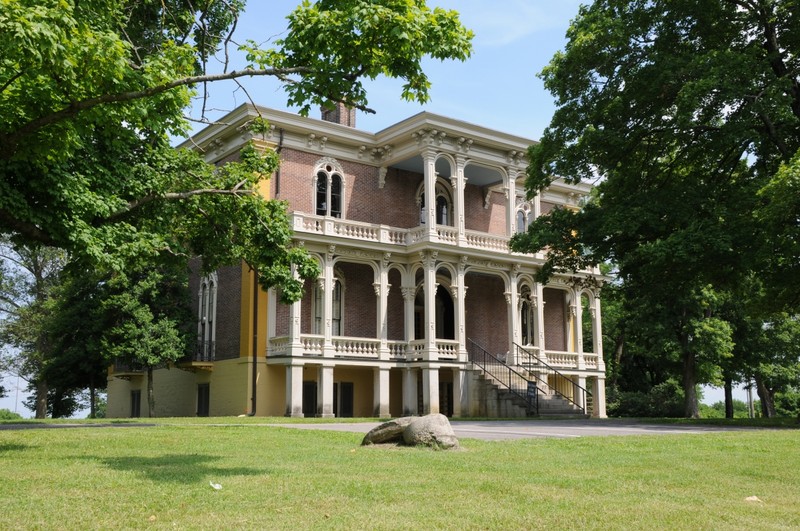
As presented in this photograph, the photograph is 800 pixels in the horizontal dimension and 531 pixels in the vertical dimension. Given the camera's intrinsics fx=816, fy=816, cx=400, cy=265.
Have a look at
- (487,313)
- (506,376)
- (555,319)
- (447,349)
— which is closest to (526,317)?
(555,319)

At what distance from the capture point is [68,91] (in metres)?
10.5

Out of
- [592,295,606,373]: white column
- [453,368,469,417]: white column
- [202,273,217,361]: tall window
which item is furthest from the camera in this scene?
[592,295,606,373]: white column

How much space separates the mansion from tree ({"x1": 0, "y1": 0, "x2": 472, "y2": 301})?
504 inches

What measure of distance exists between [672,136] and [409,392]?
1304cm

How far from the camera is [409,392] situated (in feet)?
98.2

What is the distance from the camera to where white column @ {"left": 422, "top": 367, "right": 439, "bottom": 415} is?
95.8 ft

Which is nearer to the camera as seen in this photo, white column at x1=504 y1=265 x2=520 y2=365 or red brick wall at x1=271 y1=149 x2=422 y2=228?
red brick wall at x1=271 y1=149 x2=422 y2=228

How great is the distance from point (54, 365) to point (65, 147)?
25.4 metres

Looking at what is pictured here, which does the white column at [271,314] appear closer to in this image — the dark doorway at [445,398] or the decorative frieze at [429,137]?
the dark doorway at [445,398]

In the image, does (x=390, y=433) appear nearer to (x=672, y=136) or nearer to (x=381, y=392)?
(x=672, y=136)

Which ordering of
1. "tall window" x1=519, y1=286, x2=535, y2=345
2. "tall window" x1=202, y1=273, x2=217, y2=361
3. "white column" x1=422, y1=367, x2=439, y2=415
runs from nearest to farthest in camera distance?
"white column" x1=422, y1=367, x2=439, y2=415
"tall window" x1=202, y1=273, x2=217, y2=361
"tall window" x1=519, y1=286, x2=535, y2=345

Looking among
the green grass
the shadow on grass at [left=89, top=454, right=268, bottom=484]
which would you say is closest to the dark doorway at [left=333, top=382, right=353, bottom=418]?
the green grass

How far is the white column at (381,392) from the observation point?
29250 mm

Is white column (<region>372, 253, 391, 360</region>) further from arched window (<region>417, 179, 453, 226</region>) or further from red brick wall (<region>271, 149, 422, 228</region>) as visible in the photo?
arched window (<region>417, 179, 453, 226</region>)
